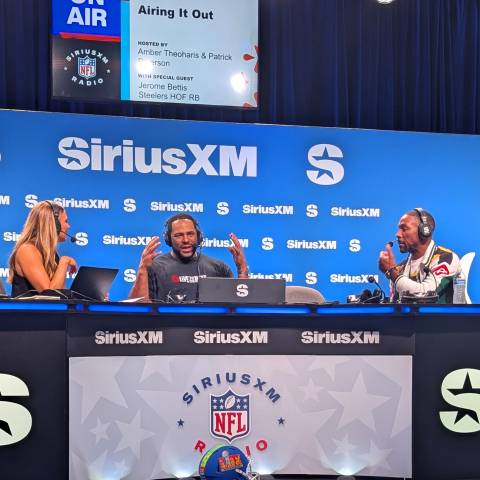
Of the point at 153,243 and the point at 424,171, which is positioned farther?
the point at 424,171

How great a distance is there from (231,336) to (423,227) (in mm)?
3355

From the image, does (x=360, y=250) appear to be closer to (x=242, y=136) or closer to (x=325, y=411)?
(x=242, y=136)

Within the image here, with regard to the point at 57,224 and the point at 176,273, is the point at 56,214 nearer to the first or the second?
the point at 57,224

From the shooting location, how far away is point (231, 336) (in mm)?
2918

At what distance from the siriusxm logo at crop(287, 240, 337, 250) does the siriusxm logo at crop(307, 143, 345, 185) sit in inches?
20.6

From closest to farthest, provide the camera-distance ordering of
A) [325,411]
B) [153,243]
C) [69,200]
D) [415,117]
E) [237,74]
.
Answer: [325,411] < [153,243] < [69,200] < [237,74] < [415,117]

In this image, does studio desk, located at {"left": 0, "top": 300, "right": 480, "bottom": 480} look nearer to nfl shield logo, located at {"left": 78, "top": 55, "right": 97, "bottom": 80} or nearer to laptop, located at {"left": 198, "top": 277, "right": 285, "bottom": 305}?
laptop, located at {"left": 198, "top": 277, "right": 285, "bottom": 305}

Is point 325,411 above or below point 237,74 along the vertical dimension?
below

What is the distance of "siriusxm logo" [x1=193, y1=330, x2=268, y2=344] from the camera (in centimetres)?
289

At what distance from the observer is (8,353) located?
276 cm

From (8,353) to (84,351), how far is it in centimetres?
32

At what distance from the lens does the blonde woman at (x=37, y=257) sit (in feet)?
12.5

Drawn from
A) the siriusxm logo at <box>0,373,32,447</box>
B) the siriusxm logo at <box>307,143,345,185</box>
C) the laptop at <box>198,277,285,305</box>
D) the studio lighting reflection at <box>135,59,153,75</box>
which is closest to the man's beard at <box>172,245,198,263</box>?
the siriusxm logo at <box>307,143,345,185</box>

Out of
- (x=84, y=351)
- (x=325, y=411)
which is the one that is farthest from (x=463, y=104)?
(x=84, y=351)
